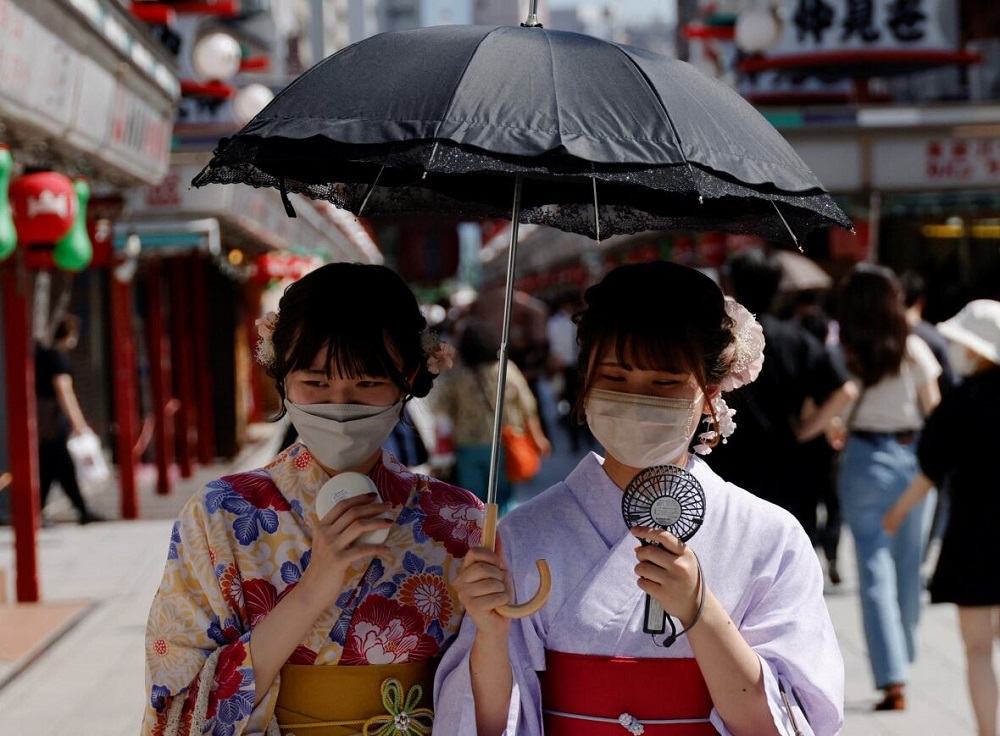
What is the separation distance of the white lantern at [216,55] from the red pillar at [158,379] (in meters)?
2.90

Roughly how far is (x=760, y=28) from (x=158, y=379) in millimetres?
7149

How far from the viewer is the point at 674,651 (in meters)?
2.39

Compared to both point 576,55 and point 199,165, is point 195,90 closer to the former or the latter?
point 199,165

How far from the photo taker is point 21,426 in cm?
816

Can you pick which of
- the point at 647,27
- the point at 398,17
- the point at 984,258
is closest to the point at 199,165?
the point at 984,258

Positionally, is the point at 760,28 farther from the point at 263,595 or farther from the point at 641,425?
the point at 263,595

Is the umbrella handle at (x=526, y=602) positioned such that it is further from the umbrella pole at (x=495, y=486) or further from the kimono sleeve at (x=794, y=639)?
the kimono sleeve at (x=794, y=639)

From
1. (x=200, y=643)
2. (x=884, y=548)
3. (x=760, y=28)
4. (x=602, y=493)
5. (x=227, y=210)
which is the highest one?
(x=760, y=28)

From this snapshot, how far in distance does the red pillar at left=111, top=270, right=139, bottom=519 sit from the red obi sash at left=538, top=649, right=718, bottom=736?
9.79 metres

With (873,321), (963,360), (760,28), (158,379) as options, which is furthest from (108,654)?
(760,28)

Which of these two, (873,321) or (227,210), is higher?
(227,210)

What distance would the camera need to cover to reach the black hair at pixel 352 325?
2.48m

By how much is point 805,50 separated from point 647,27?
8945cm

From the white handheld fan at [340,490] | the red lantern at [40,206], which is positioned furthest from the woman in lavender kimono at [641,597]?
the red lantern at [40,206]
